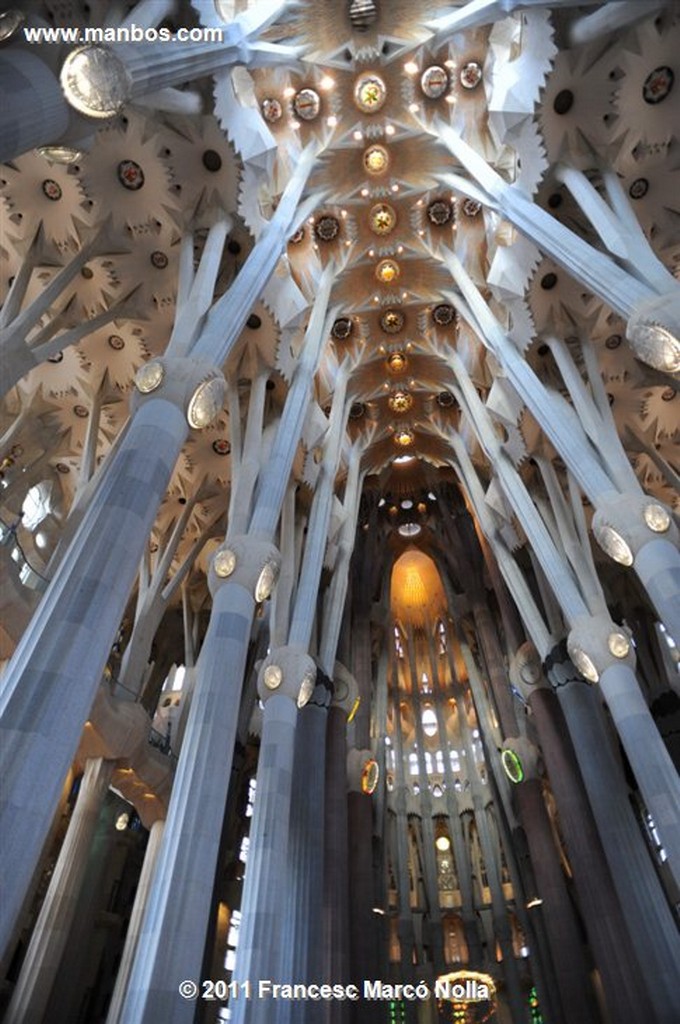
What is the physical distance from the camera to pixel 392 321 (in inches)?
856

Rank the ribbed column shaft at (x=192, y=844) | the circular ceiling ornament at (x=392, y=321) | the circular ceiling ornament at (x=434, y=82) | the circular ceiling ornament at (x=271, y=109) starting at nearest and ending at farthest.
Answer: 1. the ribbed column shaft at (x=192, y=844)
2. the circular ceiling ornament at (x=271, y=109)
3. the circular ceiling ornament at (x=434, y=82)
4. the circular ceiling ornament at (x=392, y=321)

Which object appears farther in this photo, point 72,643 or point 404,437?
point 404,437

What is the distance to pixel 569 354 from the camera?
14.3 metres

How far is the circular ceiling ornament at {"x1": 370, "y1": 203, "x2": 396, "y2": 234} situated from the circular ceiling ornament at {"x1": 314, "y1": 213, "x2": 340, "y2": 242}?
1.07 m

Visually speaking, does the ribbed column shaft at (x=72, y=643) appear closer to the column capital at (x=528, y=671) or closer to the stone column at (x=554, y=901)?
the column capital at (x=528, y=671)

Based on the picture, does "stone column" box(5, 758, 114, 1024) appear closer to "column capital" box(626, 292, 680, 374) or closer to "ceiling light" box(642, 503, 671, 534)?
"ceiling light" box(642, 503, 671, 534)

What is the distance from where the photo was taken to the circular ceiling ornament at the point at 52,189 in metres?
12.2

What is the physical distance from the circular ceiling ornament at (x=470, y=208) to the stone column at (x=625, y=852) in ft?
40.2

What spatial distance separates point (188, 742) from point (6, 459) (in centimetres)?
1058

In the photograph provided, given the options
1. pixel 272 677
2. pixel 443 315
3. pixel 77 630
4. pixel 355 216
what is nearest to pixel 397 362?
pixel 443 315

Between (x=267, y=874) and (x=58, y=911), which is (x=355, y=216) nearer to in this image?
(x=267, y=874)

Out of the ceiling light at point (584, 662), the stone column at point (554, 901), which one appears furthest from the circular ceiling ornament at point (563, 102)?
the stone column at point (554, 901)

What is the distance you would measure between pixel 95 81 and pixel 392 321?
1549 centimetres

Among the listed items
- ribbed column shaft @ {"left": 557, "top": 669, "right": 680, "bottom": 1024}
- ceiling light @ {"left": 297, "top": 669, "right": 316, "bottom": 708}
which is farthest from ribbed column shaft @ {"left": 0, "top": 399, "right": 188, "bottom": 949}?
ribbed column shaft @ {"left": 557, "top": 669, "right": 680, "bottom": 1024}
